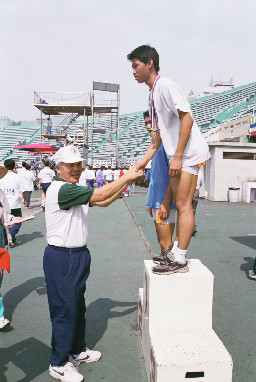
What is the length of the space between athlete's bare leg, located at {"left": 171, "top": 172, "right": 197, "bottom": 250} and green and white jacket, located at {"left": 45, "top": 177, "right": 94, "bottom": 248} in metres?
0.67

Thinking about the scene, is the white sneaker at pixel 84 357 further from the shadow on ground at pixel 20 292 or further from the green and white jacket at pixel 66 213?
the shadow on ground at pixel 20 292

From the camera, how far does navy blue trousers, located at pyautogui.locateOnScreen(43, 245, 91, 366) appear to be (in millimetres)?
2355

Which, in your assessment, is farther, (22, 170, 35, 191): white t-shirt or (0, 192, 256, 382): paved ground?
(22, 170, 35, 191): white t-shirt

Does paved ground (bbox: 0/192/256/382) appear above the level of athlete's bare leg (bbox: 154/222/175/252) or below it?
below

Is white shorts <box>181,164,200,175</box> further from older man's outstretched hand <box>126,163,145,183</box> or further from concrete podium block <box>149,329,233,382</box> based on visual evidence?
concrete podium block <box>149,329,233,382</box>

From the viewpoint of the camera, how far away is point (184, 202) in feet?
8.19

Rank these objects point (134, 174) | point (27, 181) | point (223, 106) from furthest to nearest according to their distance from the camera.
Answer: point (223, 106) < point (27, 181) < point (134, 174)

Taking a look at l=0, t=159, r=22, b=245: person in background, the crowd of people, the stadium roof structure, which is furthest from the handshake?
the stadium roof structure

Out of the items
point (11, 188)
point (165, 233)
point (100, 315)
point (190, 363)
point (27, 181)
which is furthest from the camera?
point (27, 181)

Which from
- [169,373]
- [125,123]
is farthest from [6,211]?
[125,123]

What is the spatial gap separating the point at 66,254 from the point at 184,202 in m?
0.99

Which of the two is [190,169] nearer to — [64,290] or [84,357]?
[64,290]

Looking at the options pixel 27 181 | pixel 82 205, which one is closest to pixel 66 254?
pixel 82 205

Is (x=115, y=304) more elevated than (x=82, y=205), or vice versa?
(x=82, y=205)
